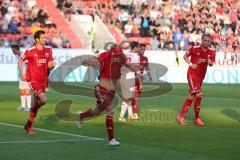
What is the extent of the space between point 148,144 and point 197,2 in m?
35.3

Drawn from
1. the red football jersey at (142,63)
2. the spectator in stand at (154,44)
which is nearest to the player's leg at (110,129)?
the red football jersey at (142,63)

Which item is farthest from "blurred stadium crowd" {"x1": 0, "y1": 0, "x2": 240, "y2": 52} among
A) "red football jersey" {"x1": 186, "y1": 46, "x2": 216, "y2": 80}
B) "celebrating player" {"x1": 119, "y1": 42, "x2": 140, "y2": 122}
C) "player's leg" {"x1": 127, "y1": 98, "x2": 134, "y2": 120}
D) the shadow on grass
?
"red football jersey" {"x1": 186, "y1": 46, "x2": 216, "y2": 80}

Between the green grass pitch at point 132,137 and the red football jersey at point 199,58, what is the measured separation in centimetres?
139

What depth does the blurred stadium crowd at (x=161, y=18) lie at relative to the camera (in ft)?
144

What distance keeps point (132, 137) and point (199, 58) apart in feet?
14.0

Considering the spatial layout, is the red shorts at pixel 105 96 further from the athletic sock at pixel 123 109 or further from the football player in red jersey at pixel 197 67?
the athletic sock at pixel 123 109

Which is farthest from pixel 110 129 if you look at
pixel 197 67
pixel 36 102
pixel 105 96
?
pixel 197 67

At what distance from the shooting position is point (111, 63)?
14.4 metres

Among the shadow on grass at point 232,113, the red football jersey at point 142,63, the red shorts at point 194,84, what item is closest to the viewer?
the red shorts at point 194,84

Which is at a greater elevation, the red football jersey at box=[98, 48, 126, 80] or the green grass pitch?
the red football jersey at box=[98, 48, 126, 80]

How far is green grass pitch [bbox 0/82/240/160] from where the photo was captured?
13.3 metres

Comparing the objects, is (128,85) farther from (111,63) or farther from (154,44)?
(154,44)

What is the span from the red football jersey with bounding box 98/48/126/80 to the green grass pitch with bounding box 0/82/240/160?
143cm

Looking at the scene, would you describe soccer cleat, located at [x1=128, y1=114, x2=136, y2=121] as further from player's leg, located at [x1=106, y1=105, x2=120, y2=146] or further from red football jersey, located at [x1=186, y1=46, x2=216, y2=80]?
player's leg, located at [x1=106, y1=105, x2=120, y2=146]
